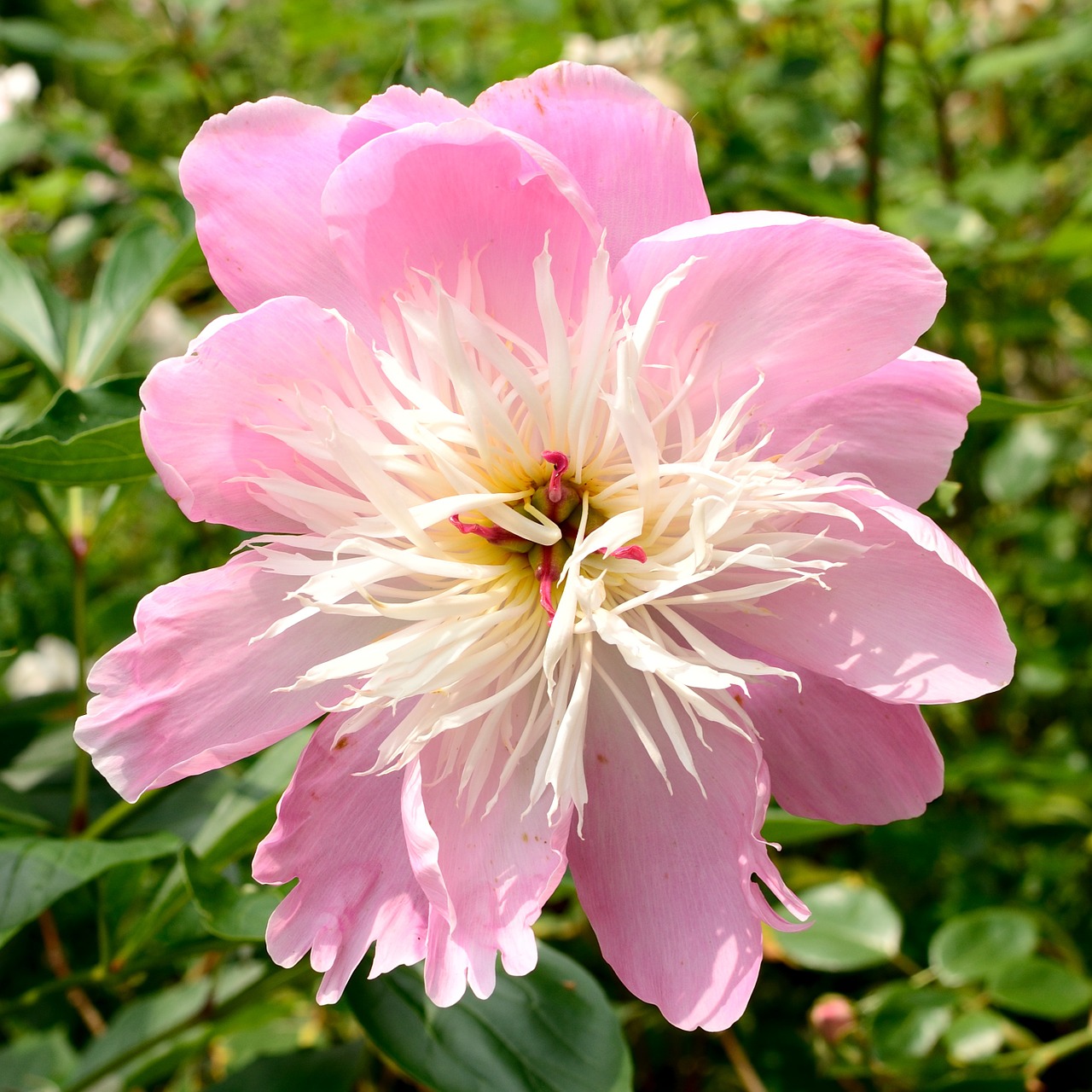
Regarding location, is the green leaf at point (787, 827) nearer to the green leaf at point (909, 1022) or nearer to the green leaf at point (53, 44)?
the green leaf at point (909, 1022)

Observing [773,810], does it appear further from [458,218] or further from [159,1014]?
[159,1014]

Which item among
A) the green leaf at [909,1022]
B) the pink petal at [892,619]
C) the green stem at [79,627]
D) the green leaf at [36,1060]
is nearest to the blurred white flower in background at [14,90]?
the green stem at [79,627]

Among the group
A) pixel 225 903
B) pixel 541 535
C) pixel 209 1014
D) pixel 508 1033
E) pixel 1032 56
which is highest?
pixel 541 535

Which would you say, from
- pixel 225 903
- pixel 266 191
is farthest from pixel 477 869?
pixel 266 191

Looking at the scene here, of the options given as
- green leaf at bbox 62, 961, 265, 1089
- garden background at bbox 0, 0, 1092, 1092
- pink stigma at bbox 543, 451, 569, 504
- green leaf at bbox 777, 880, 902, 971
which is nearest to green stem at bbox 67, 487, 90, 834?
garden background at bbox 0, 0, 1092, 1092

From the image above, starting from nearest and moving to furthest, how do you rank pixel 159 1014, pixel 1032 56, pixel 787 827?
pixel 787 827, pixel 159 1014, pixel 1032 56

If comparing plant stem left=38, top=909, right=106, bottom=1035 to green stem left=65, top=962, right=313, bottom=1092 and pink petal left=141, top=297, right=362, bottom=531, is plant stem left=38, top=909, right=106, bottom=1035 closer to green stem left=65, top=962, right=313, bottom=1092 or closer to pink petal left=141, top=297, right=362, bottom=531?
green stem left=65, top=962, right=313, bottom=1092
